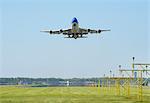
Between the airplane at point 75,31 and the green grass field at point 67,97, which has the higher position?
the airplane at point 75,31

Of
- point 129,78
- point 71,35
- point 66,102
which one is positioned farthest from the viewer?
point 71,35

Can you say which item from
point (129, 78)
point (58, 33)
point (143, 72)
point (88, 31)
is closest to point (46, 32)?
point (58, 33)

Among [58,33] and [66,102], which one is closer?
[66,102]

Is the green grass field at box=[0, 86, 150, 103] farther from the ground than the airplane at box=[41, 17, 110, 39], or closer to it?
closer to it

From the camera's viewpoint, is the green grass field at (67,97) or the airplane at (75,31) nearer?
the green grass field at (67,97)

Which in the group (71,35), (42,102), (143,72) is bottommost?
(42,102)

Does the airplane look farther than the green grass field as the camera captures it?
Yes

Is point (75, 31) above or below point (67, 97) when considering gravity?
above

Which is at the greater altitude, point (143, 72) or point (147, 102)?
point (143, 72)

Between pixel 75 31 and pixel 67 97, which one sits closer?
pixel 67 97

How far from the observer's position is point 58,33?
70.8m

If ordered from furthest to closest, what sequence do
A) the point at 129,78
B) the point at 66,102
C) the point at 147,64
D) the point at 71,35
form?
the point at 71,35
the point at 129,78
the point at 147,64
the point at 66,102

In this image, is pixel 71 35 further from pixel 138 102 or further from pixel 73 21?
pixel 138 102

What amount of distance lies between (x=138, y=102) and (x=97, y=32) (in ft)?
87.2
